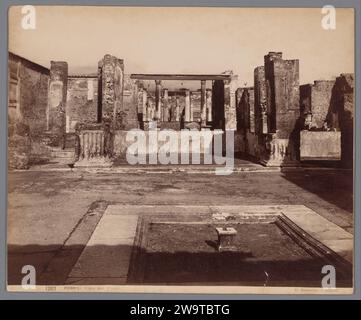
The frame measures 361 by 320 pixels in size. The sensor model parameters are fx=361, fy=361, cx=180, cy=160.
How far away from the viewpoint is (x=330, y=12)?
502 cm

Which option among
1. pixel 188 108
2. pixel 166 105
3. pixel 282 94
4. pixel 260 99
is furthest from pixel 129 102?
pixel 282 94

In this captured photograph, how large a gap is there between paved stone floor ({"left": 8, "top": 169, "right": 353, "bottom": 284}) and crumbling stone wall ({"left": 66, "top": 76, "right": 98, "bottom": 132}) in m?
17.5

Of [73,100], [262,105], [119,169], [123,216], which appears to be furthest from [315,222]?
[73,100]

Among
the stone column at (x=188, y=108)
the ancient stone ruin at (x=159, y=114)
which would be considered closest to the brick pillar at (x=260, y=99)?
the ancient stone ruin at (x=159, y=114)

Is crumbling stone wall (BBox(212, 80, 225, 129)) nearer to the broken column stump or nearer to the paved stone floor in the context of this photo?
the paved stone floor

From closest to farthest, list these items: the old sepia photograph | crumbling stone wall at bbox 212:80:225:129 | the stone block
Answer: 1. the old sepia photograph
2. the stone block
3. crumbling stone wall at bbox 212:80:225:129

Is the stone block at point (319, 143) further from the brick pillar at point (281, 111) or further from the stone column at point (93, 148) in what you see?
the stone column at point (93, 148)

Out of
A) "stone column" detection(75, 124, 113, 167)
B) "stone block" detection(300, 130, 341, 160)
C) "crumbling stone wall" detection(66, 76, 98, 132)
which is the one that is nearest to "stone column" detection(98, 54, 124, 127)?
"stone column" detection(75, 124, 113, 167)

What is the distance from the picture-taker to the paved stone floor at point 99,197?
4.12 metres

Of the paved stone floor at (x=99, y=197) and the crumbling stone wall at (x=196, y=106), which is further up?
the crumbling stone wall at (x=196, y=106)

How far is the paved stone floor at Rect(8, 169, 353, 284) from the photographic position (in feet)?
13.5

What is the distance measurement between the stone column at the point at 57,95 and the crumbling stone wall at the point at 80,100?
9962mm

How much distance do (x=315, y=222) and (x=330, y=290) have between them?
1359mm

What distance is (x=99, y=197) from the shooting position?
662cm
